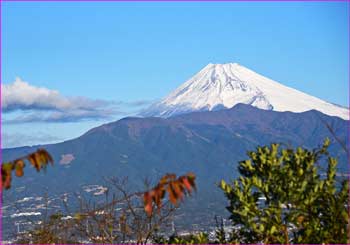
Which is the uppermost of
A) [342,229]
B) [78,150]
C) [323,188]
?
[78,150]

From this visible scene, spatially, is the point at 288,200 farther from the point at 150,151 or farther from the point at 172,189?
the point at 150,151

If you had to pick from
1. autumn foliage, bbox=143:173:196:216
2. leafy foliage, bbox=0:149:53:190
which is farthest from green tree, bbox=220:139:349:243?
leafy foliage, bbox=0:149:53:190

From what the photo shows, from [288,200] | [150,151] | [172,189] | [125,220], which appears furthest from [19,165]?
[150,151]

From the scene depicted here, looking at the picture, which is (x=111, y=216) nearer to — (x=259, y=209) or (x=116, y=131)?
(x=259, y=209)

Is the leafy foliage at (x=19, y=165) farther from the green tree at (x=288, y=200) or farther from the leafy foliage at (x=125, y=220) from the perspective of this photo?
the green tree at (x=288, y=200)

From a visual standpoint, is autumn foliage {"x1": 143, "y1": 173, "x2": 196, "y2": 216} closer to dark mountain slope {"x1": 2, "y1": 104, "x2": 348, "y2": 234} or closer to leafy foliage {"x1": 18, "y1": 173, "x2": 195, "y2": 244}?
leafy foliage {"x1": 18, "y1": 173, "x2": 195, "y2": 244}

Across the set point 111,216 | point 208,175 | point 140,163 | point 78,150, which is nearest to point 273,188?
point 111,216
